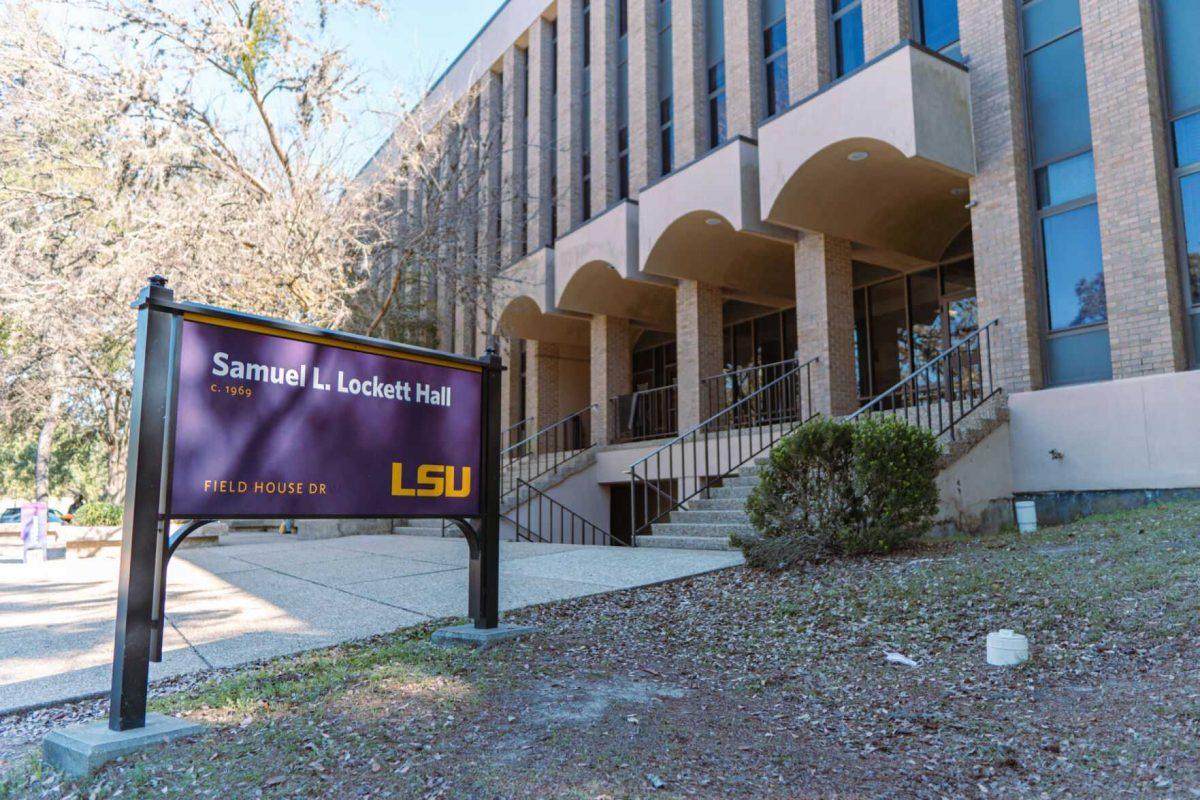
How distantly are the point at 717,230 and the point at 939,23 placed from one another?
4681 mm

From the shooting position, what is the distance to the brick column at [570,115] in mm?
21000

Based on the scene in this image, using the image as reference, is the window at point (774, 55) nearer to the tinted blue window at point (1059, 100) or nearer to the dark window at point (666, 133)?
the dark window at point (666, 133)

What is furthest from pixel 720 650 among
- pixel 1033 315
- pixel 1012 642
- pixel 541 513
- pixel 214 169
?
pixel 214 169

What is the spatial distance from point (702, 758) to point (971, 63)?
1149 cm

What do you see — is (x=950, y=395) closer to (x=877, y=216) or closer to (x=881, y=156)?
(x=881, y=156)

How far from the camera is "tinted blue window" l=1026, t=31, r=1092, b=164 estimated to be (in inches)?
428

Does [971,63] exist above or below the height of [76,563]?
above

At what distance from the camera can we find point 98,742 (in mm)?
3348

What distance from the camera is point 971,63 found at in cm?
1177

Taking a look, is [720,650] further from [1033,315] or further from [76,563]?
[76,563]

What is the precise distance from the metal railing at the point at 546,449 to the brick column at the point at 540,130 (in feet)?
15.8

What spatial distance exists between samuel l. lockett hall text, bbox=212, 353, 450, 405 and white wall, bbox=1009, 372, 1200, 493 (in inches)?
326

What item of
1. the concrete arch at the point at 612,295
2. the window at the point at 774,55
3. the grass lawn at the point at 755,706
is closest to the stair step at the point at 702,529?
the grass lawn at the point at 755,706

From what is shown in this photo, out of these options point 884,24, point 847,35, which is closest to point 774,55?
point 847,35
